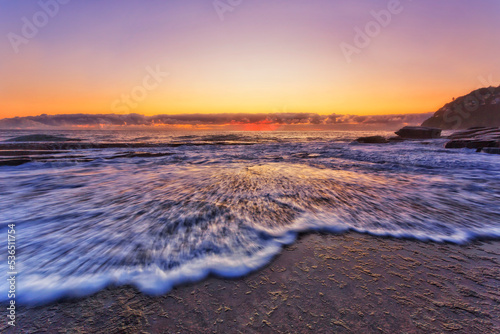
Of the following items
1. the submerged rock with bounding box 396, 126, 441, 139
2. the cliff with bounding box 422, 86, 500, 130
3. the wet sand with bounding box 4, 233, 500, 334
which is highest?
the cliff with bounding box 422, 86, 500, 130

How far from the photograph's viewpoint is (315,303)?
4.37 ft

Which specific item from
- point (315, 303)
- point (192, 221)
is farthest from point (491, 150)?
point (192, 221)

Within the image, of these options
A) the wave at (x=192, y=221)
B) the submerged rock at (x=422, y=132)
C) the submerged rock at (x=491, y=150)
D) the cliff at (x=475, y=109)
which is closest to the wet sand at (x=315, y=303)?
the wave at (x=192, y=221)

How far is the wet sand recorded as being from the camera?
117cm

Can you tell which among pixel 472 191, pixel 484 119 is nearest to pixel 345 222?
pixel 472 191

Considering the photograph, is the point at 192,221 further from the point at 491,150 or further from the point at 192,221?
the point at 491,150

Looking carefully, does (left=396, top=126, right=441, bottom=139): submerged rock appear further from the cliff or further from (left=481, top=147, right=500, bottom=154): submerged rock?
the cliff

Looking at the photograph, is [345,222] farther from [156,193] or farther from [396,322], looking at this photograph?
[156,193]

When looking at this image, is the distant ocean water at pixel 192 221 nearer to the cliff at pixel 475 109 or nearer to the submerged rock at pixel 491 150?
the submerged rock at pixel 491 150

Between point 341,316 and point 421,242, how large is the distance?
1626 millimetres

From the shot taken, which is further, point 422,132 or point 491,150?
point 422,132

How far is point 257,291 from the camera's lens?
1.46 meters

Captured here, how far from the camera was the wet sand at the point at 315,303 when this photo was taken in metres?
1.17

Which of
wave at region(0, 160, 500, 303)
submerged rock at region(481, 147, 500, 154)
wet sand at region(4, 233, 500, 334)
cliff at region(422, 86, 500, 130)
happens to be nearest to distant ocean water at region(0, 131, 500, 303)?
wave at region(0, 160, 500, 303)
